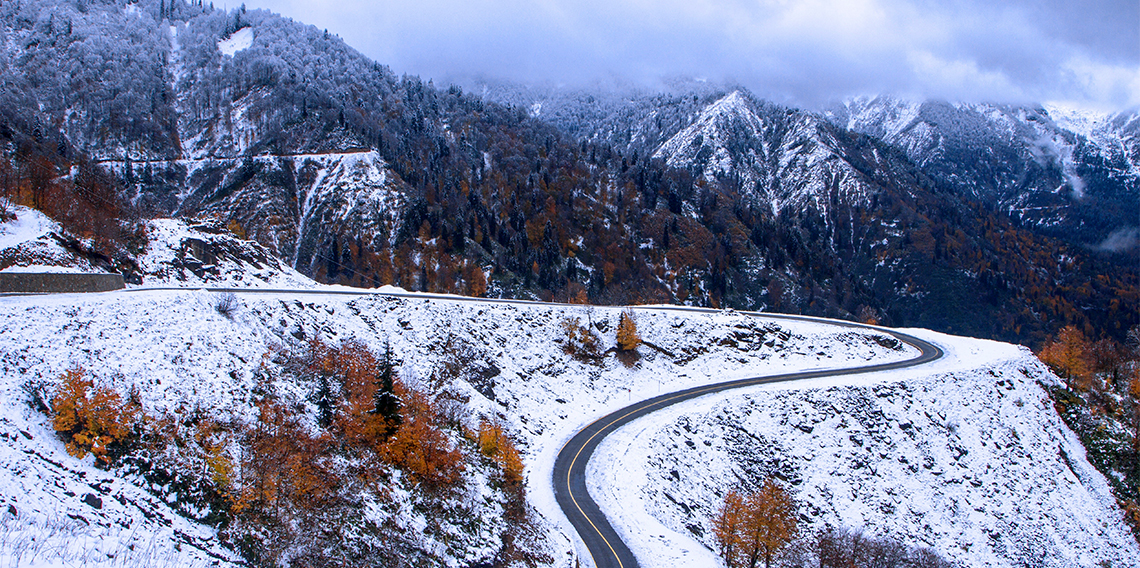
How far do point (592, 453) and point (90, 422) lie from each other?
87.2 feet

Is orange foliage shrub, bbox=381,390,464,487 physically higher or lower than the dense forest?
lower

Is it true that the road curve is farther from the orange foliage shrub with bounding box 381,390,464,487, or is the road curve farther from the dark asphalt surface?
the orange foliage shrub with bounding box 381,390,464,487

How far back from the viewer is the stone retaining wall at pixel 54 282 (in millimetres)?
24938

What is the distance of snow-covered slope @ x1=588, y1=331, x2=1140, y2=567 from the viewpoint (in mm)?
35625

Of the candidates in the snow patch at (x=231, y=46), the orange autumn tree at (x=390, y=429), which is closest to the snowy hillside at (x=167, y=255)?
the orange autumn tree at (x=390, y=429)

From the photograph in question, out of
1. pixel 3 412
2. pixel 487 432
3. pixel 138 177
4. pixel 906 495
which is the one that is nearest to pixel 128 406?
pixel 3 412

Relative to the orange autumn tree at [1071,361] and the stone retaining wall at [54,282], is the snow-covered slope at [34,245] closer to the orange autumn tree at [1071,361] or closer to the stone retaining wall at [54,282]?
the stone retaining wall at [54,282]

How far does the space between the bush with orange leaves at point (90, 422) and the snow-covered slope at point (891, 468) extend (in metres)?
22.4

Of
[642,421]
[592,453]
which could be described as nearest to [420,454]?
[592,453]

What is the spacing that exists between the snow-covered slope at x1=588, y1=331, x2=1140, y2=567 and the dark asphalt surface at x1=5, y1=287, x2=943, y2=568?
115cm

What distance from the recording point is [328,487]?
20516 mm

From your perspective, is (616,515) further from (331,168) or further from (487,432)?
(331,168)

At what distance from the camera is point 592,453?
3641 centimetres

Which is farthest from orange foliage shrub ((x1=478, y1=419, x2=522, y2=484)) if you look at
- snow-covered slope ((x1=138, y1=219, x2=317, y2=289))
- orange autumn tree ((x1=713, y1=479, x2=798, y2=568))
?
A: snow-covered slope ((x1=138, y1=219, x2=317, y2=289))
